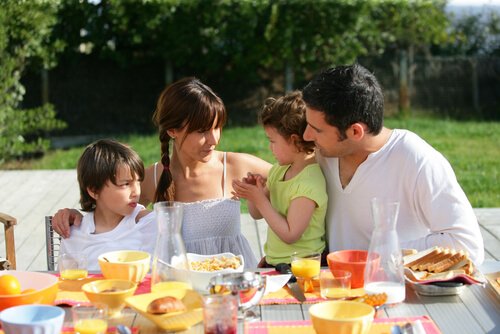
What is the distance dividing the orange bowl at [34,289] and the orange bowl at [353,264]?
3.02 ft

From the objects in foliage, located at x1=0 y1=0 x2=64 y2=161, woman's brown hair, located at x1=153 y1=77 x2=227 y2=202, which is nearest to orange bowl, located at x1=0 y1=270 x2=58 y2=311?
woman's brown hair, located at x1=153 y1=77 x2=227 y2=202

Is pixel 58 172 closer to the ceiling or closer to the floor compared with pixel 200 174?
closer to the floor

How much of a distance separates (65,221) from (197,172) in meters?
0.69

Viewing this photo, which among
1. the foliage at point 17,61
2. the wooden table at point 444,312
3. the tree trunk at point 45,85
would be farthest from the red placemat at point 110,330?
the tree trunk at point 45,85

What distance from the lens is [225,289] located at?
239 centimetres

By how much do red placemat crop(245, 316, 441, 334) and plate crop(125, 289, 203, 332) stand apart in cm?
16

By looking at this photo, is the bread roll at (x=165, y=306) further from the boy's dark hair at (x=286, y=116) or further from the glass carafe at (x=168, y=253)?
the boy's dark hair at (x=286, y=116)

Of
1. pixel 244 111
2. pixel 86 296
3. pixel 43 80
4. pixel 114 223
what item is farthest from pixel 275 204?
pixel 244 111

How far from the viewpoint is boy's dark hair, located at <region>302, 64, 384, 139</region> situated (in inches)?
125

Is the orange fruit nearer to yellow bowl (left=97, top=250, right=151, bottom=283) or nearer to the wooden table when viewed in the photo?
the wooden table

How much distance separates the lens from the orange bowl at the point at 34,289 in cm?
250

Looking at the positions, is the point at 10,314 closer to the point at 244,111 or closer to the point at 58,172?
the point at 58,172

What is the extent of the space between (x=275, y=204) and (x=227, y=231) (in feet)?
1.30

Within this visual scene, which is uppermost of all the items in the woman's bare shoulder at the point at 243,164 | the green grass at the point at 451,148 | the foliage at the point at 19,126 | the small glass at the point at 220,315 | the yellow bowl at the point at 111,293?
the woman's bare shoulder at the point at 243,164
